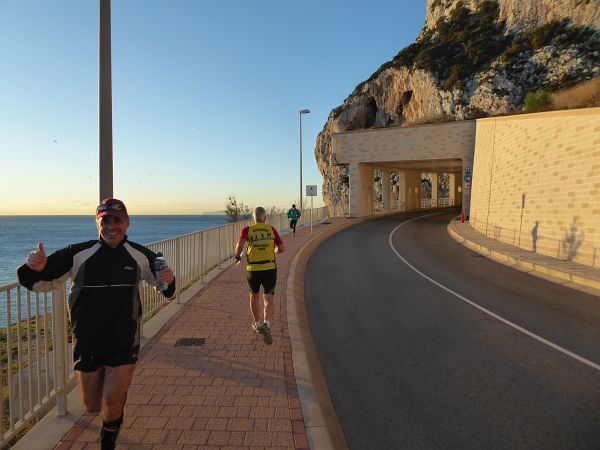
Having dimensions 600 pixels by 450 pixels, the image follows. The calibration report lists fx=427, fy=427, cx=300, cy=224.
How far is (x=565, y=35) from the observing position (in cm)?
4997

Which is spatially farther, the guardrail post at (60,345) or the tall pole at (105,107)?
the tall pole at (105,107)

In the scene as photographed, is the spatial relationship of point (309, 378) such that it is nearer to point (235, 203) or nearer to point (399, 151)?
point (399, 151)

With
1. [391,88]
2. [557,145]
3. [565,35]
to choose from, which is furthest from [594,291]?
[391,88]

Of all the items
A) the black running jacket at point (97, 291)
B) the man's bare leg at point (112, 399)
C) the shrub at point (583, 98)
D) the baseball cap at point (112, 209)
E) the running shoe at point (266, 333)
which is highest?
the shrub at point (583, 98)

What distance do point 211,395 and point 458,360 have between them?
10.6 feet

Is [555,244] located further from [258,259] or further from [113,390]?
[113,390]

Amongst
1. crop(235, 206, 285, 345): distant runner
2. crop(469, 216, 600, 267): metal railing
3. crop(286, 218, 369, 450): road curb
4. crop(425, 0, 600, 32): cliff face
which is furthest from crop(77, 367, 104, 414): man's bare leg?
→ crop(425, 0, 600, 32): cliff face

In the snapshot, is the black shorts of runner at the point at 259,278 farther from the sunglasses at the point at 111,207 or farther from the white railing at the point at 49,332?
the sunglasses at the point at 111,207

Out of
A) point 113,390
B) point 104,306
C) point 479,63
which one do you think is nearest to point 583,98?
point 104,306

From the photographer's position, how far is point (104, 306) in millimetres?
2961

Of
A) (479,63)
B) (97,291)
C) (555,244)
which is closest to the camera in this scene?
(97,291)

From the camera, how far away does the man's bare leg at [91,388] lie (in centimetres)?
300

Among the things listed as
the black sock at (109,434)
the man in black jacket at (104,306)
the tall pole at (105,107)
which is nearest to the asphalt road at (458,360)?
the black sock at (109,434)

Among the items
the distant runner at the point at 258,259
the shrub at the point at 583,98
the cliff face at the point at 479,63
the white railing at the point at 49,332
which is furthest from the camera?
the cliff face at the point at 479,63
